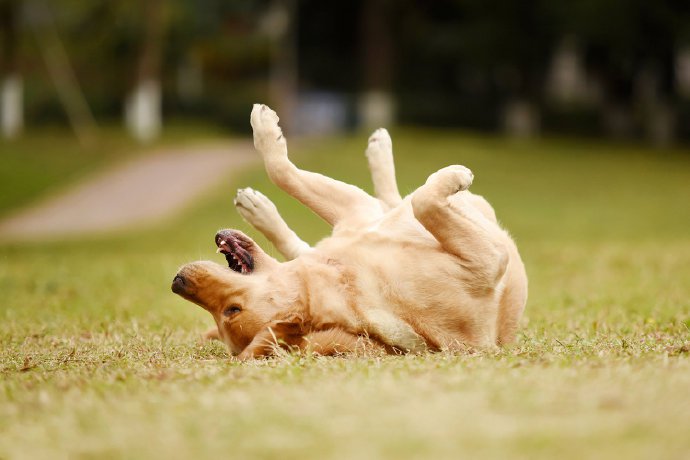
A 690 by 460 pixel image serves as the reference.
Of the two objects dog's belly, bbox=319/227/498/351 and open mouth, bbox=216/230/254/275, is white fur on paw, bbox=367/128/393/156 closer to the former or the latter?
dog's belly, bbox=319/227/498/351

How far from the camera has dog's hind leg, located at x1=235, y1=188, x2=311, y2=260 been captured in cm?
609

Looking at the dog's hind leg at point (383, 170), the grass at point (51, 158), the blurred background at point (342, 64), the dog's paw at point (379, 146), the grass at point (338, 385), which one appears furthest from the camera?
the blurred background at point (342, 64)

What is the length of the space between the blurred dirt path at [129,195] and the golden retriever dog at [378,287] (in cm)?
1523

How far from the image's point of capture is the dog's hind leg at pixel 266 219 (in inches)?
240

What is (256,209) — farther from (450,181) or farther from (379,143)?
(379,143)

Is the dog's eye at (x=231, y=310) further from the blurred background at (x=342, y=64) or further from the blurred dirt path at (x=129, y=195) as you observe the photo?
the blurred background at (x=342, y=64)

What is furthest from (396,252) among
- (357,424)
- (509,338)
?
(357,424)

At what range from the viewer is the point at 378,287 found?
5273mm

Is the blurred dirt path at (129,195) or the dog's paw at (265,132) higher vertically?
the dog's paw at (265,132)

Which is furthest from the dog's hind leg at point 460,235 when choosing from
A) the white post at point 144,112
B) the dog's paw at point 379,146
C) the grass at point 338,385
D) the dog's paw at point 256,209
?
the white post at point 144,112

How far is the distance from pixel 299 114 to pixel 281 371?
137ft

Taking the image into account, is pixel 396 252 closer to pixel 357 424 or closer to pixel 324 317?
pixel 324 317

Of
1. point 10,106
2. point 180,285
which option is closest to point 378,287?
point 180,285

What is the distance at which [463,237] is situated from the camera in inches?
210
